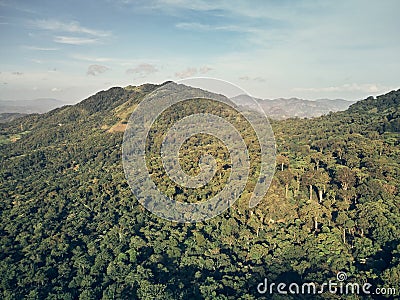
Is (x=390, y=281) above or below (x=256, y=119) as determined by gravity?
below

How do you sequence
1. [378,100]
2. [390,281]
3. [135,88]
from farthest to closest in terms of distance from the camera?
[135,88], [378,100], [390,281]

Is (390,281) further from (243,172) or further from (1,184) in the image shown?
(1,184)

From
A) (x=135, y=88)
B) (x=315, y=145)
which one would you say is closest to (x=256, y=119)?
(x=315, y=145)

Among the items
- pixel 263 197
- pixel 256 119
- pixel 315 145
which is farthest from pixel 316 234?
pixel 256 119

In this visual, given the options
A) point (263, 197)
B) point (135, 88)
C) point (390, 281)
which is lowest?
point (390, 281)

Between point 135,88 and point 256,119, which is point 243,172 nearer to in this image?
Result: point 256,119

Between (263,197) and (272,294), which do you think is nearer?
(272,294)

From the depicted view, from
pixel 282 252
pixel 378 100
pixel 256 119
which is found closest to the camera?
pixel 282 252
